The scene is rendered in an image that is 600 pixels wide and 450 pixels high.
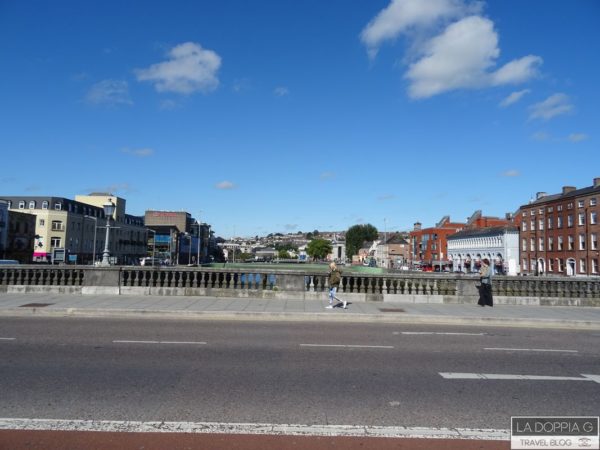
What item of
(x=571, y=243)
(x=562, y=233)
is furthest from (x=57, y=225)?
(x=571, y=243)

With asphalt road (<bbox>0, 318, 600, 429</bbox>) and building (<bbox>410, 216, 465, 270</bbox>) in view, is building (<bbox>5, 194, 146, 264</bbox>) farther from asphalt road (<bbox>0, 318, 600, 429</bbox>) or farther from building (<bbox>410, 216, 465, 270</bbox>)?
building (<bbox>410, 216, 465, 270</bbox>)

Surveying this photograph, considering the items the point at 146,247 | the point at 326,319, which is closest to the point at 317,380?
the point at 326,319

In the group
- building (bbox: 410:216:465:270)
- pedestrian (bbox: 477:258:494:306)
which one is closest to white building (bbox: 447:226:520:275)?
building (bbox: 410:216:465:270)

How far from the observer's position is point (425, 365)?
798 centimetres

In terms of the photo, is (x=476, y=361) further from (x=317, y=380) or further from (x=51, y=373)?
(x=51, y=373)

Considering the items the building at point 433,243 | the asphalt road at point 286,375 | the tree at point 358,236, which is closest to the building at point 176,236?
the tree at point 358,236

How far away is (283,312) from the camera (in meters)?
14.0

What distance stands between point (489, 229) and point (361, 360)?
93036mm

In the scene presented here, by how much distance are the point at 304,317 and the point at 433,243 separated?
371 ft

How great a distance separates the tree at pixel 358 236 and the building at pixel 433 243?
2048 inches

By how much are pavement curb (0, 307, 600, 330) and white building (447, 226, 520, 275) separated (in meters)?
56.2

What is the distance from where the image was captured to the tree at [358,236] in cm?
18575

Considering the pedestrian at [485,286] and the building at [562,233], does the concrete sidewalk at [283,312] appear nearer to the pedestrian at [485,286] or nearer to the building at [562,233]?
the pedestrian at [485,286]

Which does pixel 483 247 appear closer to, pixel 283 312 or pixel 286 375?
pixel 283 312
